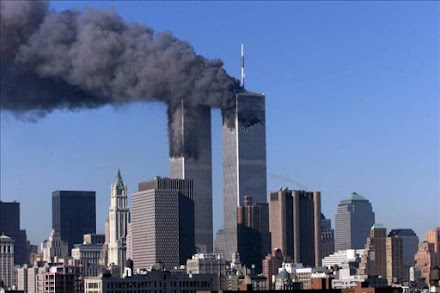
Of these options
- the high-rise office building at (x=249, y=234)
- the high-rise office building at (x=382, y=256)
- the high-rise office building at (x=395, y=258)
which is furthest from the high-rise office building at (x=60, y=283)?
the high-rise office building at (x=249, y=234)

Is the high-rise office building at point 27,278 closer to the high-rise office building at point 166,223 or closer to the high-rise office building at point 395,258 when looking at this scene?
the high-rise office building at point 166,223

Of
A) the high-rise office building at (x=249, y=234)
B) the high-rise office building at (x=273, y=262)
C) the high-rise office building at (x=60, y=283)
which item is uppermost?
the high-rise office building at (x=249, y=234)

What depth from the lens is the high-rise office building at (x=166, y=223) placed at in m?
182

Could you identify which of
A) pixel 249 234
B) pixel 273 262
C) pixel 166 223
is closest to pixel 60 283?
pixel 273 262

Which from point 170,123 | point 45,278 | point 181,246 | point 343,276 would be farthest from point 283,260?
point 170,123

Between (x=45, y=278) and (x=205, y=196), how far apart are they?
76313 millimetres

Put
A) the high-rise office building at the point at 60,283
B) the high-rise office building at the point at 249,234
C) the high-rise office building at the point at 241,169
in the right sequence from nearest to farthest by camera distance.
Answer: the high-rise office building at the point at 60,283 → the high-rise office building at the point at 241,169 → the high-rise office building at the point at 249,234

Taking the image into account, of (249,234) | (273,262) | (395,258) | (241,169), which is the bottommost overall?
(273,262)

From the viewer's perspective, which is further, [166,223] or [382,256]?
[382,256]

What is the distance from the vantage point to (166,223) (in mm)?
183500

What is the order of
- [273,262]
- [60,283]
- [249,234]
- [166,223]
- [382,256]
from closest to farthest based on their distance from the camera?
1. [60,283]
2. [273,262]
3. [166,223]
4. [382,256]
5. [249,234]

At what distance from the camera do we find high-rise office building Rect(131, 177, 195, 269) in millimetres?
181712

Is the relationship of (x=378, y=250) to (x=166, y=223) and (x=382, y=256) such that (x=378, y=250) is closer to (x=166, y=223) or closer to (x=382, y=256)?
(x=382, y=256)

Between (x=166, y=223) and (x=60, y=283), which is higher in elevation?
(x=166, y=223)
